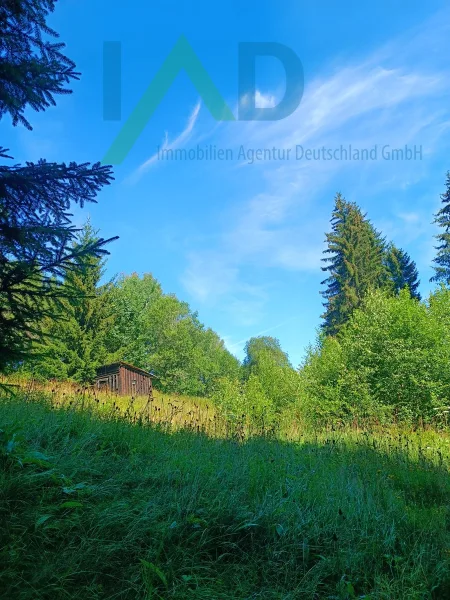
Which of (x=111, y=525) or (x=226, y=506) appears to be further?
(x=226, y=506)

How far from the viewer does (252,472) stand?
13.1ft

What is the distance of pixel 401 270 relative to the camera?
31.7 m

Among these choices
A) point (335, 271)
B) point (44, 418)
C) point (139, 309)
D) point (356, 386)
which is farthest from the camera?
point (139, 309)

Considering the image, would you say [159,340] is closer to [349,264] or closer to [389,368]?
[349,264]

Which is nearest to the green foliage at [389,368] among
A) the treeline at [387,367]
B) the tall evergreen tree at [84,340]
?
the treeline at [387,367]

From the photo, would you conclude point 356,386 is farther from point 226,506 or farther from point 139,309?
point 139,309

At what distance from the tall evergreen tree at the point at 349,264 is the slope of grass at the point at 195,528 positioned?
2566 centimetres

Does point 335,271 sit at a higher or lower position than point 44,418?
higher

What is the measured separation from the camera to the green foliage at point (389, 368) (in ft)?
47.1

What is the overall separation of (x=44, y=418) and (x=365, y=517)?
3798mm

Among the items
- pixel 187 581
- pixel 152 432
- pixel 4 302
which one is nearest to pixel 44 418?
pixel 152 432

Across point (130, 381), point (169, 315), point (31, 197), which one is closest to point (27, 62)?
point (31, 197)

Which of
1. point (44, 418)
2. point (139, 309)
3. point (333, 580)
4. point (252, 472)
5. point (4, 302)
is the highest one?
point (139, 309)

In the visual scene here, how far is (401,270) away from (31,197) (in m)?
33.0
